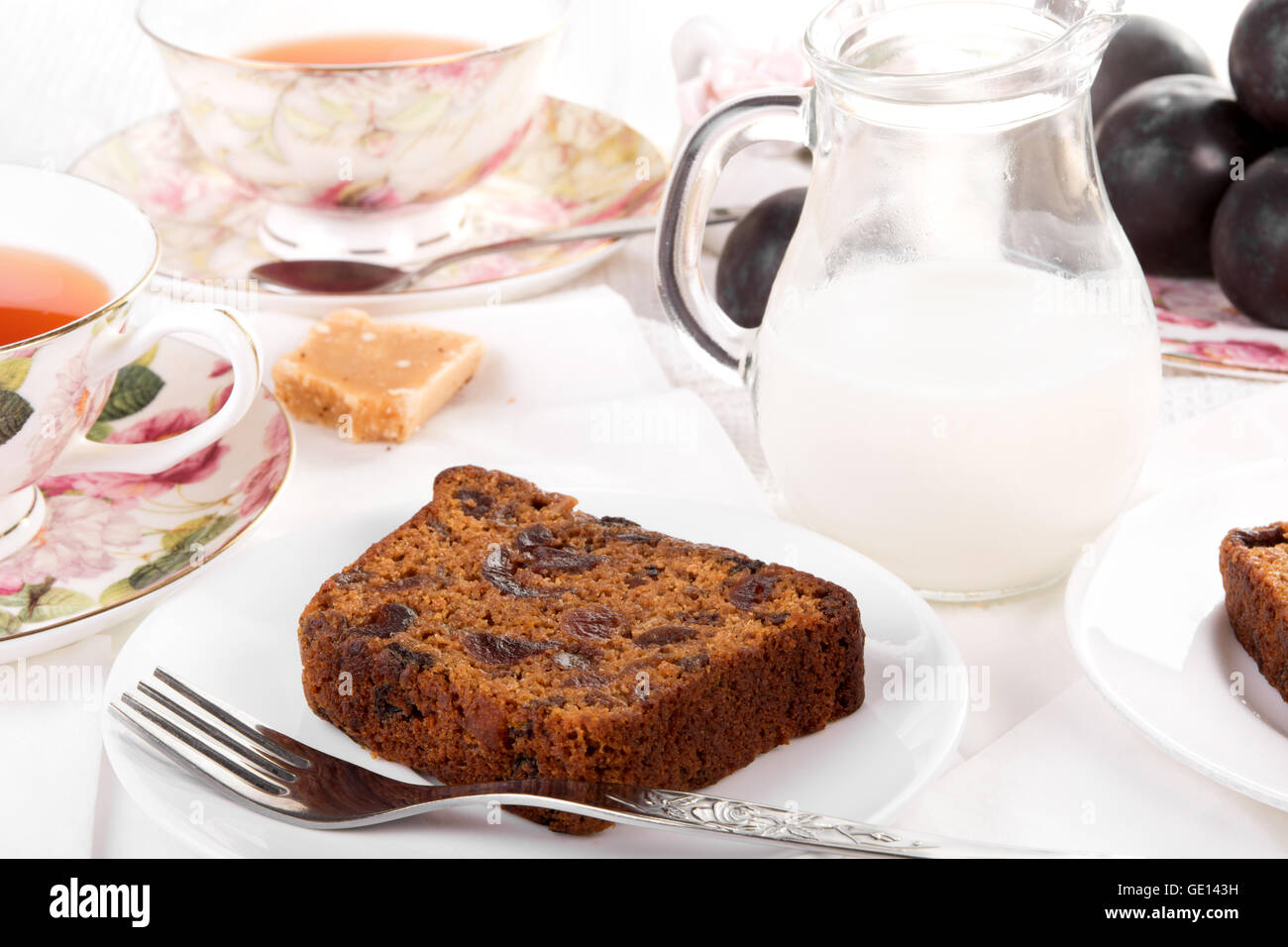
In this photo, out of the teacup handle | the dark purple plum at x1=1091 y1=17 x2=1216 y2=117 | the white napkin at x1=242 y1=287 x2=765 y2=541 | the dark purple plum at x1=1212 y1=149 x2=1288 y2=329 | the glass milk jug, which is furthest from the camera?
the dark purple plum at x1=1091 y1=17 x2=1216 y2=117

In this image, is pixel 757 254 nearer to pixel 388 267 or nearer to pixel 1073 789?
pixel 388 267

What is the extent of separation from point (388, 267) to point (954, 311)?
0.84 metres

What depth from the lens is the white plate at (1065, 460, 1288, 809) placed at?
89 cm

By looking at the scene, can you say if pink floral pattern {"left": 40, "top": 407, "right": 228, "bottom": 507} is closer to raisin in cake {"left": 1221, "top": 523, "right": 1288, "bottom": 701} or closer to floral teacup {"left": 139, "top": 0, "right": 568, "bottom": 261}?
floral teacup {"left": 139, "top": 0, "right": 568, "bottom": 261}

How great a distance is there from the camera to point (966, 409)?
41.0 inches

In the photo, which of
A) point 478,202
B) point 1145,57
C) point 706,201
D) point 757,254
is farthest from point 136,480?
point 1145,57

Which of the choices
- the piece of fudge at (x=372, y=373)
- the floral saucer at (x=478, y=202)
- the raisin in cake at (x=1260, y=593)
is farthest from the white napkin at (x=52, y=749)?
the raisin in cake at (x=1260, y=593)

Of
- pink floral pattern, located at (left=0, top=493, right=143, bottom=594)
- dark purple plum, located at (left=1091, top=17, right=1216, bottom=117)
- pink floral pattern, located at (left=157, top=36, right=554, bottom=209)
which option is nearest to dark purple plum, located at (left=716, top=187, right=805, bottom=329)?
pink floral pattern, located at (left=157, top=36, right=554, bottom=209)

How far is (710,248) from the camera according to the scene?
1840 mm

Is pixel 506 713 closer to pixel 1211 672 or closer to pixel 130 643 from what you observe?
pixel 130 643

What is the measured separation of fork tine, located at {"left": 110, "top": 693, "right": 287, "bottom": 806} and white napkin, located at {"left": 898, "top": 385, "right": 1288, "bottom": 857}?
1.29 feet

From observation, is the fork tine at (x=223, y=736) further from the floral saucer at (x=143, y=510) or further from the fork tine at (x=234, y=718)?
the floral saucer at (x=143, y=510)

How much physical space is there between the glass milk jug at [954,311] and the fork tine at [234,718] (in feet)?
1.53

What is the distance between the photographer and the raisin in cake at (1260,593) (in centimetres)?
96
